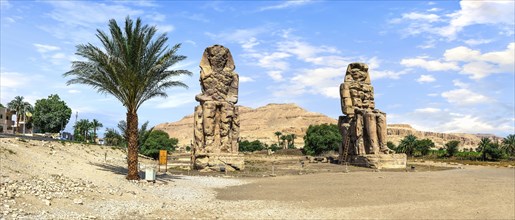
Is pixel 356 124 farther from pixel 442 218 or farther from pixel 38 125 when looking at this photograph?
pixel 38 125

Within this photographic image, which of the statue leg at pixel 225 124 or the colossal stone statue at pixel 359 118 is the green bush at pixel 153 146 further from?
the colossal stone statue at pixel 359 118

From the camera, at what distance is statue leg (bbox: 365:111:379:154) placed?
28.4m

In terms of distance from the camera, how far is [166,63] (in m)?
17.8

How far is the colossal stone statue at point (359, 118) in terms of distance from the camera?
94.2ft

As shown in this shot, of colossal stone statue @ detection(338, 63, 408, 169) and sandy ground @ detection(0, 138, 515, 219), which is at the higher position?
colossal stone statue @ detection(338, 63, 408, 169)

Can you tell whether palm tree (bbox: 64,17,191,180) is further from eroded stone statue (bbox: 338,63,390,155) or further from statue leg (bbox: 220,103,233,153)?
eroded stone statue (bbox: 338,63,390,155)

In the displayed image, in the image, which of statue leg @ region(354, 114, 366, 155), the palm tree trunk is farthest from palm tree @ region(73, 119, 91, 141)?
the palm tree trunk

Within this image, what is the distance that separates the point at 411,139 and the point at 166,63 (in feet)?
198

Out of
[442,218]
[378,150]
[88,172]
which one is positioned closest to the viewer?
[442,218]

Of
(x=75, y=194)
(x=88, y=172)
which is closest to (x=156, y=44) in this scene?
(x=88, y=172)

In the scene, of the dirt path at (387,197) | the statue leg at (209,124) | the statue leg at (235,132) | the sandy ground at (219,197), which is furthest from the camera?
the statue leg at (235,132)

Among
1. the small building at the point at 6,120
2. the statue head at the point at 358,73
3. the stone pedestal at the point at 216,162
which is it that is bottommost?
the stone pedestal at the point at 216,162

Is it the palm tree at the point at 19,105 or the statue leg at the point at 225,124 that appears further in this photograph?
the palm tree at the point at 19,105

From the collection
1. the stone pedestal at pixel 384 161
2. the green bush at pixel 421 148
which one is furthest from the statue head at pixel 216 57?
the green bush at pixel 421 148
